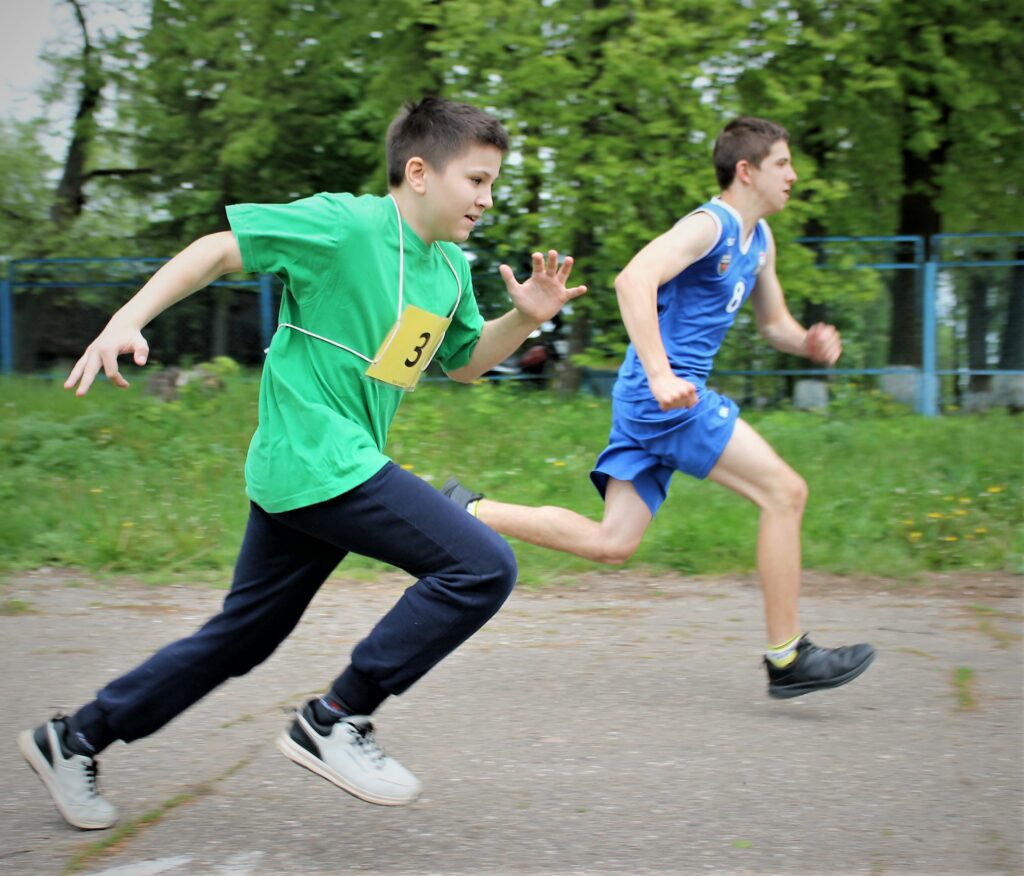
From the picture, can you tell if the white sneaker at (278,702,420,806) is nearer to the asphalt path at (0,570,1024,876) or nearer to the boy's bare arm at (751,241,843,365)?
the asphalt path at (0,570,1024,876)

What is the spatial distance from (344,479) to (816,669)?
1933mm

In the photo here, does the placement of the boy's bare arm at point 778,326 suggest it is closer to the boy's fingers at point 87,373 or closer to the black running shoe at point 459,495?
the black running shoe at point 459,495

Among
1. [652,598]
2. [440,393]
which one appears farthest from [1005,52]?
[652,598]

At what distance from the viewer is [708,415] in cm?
415

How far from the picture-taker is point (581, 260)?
1156 cm

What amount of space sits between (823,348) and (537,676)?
1593 mm

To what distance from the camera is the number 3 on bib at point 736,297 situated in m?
4.33

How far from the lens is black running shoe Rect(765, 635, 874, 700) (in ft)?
13.3

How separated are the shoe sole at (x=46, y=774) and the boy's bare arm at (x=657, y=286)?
1.97 m

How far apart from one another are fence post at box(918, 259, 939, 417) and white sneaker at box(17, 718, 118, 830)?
9.90 metres

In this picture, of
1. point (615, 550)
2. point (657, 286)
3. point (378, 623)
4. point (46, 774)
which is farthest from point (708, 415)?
point (46, 774)

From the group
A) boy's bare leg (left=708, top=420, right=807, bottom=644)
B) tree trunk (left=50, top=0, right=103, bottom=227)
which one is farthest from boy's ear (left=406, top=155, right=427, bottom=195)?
tree trunk (left=50, top=0, right=103, bottom=227)

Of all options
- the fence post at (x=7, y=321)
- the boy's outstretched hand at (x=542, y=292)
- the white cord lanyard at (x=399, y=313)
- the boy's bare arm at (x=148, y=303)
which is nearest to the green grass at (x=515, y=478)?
the fence post at (x=7, y=321)

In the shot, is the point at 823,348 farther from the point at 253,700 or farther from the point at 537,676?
the point at 253,700
